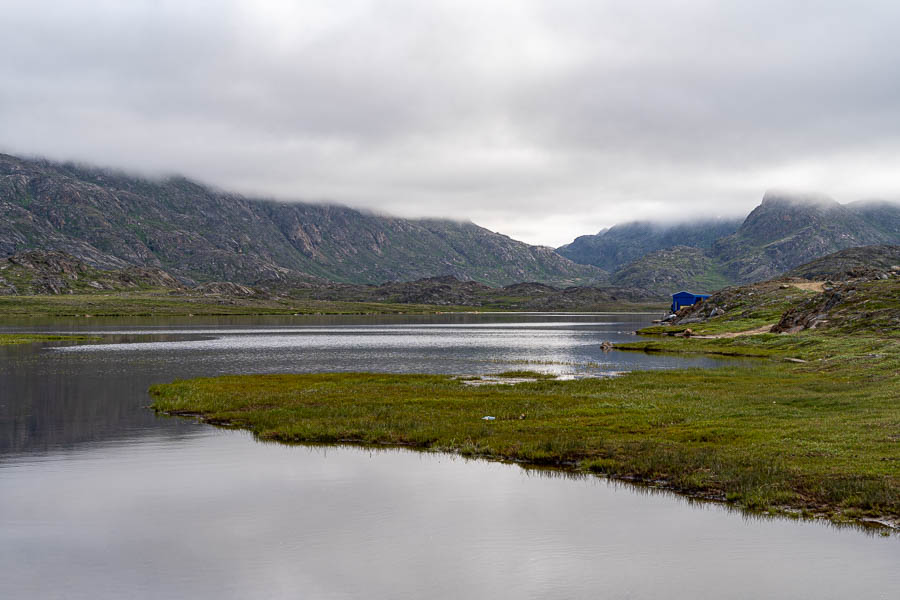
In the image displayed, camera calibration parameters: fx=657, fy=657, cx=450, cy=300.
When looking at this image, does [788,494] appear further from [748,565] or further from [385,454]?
[385,454]

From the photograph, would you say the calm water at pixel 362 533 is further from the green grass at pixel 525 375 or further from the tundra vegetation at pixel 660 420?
the green grass at pixel 525 375

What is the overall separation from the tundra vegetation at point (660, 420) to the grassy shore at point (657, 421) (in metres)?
0.11

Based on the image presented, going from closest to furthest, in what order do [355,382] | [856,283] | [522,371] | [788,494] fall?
1. [788,494]
2. [355,382]
3. [522,371]
4. [856,283]

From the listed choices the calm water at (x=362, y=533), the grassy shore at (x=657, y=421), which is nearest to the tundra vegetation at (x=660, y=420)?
the grassy shore at (x=657, y=421)

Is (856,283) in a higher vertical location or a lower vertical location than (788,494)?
higher

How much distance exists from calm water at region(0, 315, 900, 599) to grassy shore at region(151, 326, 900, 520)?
103 inches

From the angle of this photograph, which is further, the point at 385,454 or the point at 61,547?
the point at 385,454

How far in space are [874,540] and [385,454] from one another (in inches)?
1002

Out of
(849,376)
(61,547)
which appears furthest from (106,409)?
(849,376)

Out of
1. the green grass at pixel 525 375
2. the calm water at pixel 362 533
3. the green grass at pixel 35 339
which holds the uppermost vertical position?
the calm water at pixel 362 533

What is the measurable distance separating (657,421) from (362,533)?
2626 centimetres

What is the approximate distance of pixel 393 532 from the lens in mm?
26203

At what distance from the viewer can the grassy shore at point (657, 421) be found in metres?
29.7

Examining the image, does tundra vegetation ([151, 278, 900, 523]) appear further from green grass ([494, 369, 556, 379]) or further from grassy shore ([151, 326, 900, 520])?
green grass ([494, 369, 556, 379])
